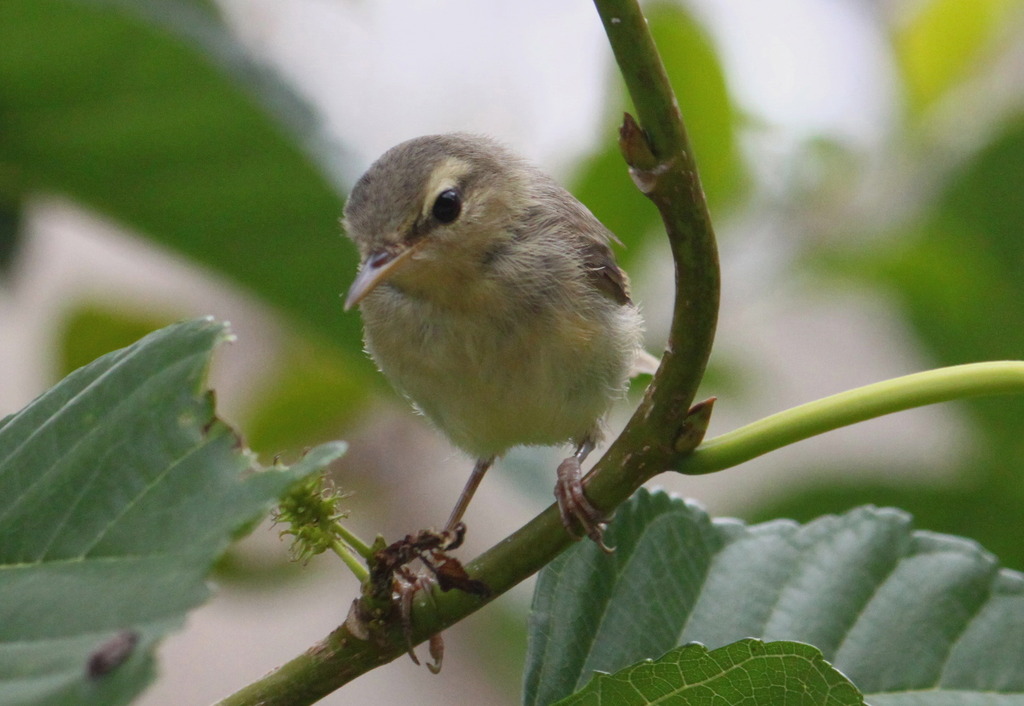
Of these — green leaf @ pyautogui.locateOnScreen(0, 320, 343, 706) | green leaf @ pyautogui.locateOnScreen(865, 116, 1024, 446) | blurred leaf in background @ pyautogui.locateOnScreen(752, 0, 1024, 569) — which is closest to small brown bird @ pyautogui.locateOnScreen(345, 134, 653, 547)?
blurred leaf in background @ pyautogui.locateOnScreen(752, 0, 1024, 569)

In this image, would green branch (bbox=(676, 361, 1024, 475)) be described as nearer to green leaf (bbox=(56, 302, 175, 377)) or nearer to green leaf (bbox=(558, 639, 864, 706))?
green leaf (bbox=(558, 639, 864, 706))

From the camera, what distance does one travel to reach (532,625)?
5.31 feet

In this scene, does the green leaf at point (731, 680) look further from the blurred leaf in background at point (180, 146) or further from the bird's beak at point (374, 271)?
the blurred leaf in background at point (180, 146)

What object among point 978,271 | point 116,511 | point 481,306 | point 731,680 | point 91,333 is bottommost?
point 731,680

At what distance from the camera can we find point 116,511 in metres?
1.11

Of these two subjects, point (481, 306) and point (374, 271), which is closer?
point (374, 271)

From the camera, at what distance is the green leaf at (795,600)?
65.2 inches

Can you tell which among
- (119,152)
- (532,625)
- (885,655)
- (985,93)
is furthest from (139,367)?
(985,93)

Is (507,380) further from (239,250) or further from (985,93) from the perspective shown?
(985,93)

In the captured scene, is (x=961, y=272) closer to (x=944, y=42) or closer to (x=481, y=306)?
(x=944, y=42)

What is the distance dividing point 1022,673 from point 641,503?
0.62 meters

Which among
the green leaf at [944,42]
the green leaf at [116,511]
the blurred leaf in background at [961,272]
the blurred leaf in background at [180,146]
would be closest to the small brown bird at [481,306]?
the blurred leaf in background at [180,146]

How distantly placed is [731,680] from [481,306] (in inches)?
44.6

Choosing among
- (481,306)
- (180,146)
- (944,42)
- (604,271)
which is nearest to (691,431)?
A: (481,306)
